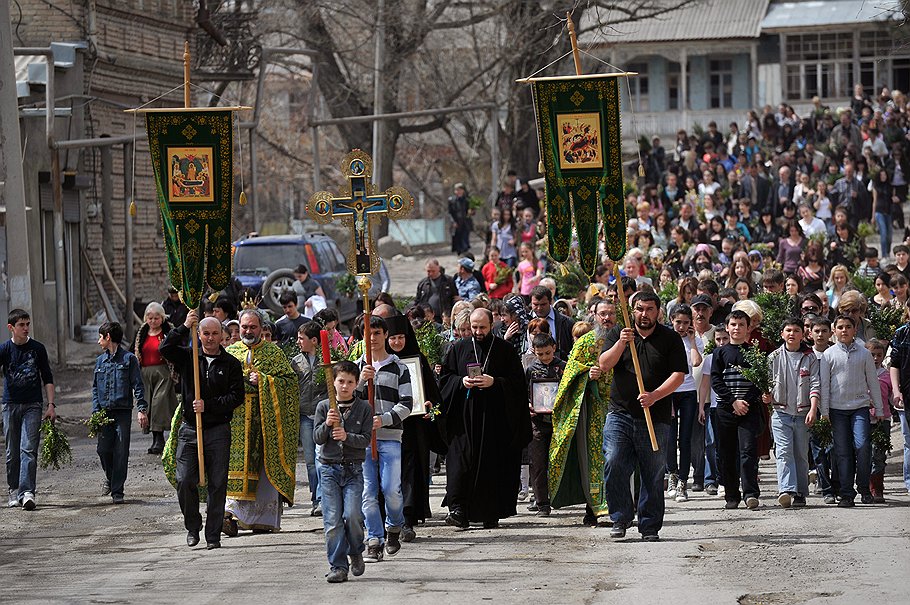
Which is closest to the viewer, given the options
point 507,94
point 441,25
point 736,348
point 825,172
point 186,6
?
point 736,348

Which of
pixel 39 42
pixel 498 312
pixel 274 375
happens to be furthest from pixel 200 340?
pixel 39 42

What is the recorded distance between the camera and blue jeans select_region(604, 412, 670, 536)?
11.4 m

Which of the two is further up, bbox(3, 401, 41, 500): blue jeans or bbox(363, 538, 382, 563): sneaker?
bbox(3, 401, 41, 500): blue jeans

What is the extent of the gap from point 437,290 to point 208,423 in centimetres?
932

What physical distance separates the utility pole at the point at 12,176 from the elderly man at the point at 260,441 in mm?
6788

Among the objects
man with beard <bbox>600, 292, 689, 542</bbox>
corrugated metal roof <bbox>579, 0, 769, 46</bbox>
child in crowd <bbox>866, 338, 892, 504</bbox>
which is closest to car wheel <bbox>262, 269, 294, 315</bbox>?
child in crowd <bbox>866, 338, 892, 504</bbox>

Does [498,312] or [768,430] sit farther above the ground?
[498,312]

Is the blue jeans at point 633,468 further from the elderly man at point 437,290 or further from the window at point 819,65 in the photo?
the window at point 819,65

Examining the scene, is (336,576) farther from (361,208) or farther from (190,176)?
(190,176)

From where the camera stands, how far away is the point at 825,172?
35.1m

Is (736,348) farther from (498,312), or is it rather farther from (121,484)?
(121,484)

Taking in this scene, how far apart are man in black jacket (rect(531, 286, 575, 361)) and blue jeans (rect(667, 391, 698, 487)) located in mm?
1211

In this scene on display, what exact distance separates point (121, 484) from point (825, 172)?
24.1 meters

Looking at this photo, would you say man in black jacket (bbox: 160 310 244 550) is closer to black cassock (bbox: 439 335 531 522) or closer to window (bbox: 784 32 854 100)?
black cassock (bbox: 439 335 531 522)
